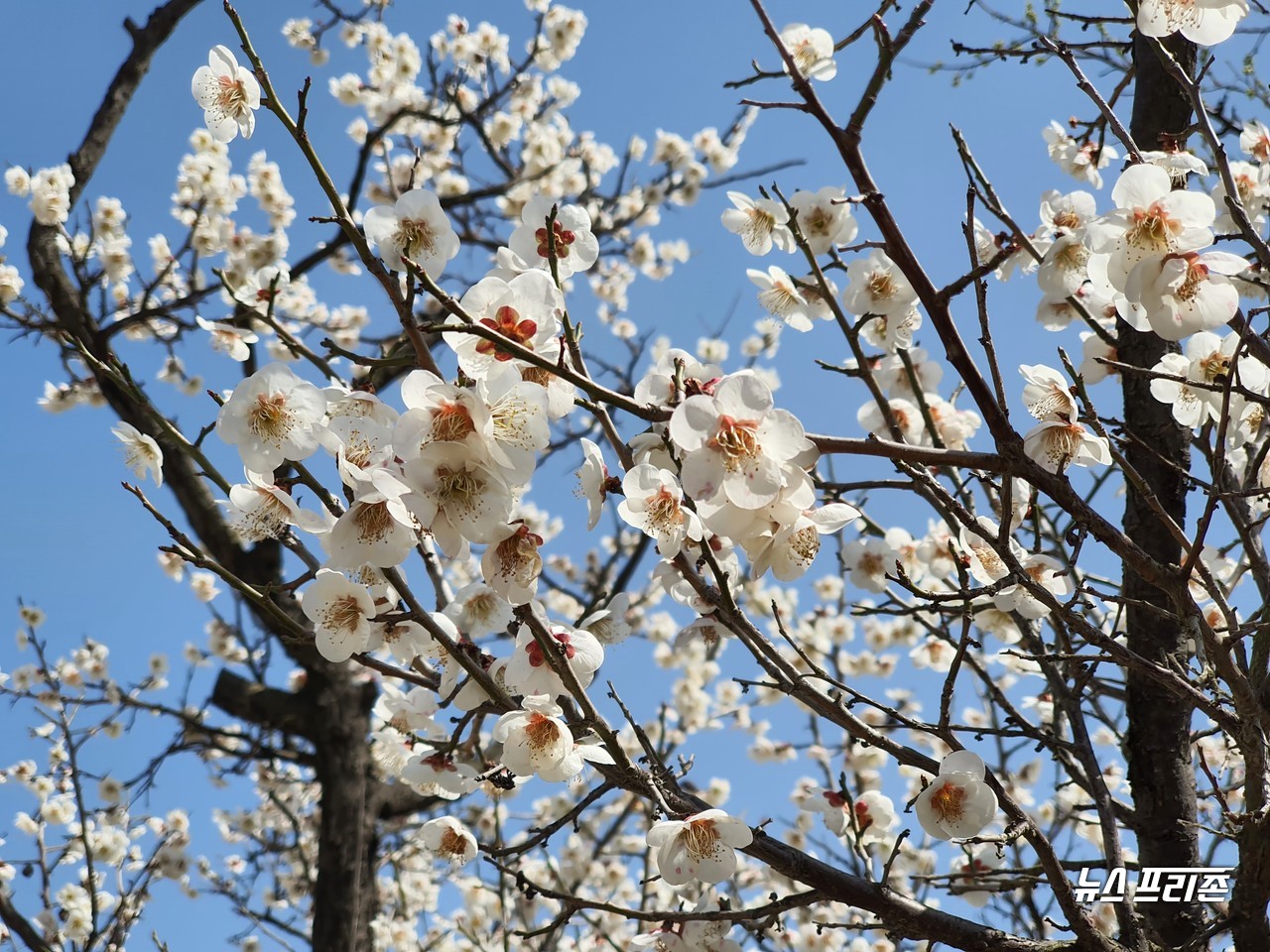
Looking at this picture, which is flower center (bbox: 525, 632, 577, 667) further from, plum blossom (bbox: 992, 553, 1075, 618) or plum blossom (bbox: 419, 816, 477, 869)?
plum blossom (bbox: 992, 553, 1075, 618)

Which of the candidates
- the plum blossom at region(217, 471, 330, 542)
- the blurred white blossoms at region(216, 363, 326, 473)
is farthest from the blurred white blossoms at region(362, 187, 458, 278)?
the plum blossom at region(217, 471, 330, 542)

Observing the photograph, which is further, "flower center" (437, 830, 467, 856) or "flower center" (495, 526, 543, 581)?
"flower center" (437, 830, 467, 856)

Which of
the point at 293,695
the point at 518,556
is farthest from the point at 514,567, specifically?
the point at 293,695

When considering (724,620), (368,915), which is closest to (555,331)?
(724,620)

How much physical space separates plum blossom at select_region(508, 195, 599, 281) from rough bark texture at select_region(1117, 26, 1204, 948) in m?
1.29

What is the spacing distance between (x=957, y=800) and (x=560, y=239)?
127cm

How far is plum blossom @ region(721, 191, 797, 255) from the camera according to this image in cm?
237

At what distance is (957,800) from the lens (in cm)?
172

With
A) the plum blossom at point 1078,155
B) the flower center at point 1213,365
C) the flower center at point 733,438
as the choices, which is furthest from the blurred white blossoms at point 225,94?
the plum blossom at point 1078,155

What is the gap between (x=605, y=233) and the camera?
23.4ft

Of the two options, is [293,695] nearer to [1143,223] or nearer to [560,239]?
[560,239]

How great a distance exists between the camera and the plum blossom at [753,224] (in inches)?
93.2

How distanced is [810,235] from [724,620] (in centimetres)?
107

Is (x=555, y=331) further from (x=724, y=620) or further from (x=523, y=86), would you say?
(x=523, y=86)
